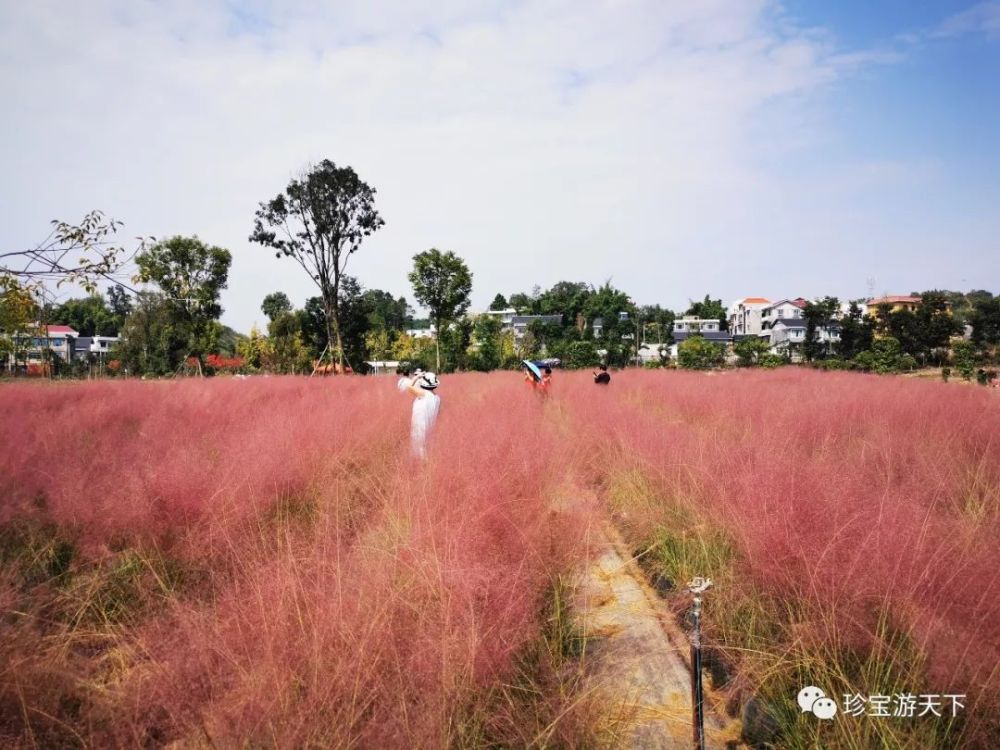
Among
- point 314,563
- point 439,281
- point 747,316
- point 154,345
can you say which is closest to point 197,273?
point 154,345

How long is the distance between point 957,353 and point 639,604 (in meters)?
33.3

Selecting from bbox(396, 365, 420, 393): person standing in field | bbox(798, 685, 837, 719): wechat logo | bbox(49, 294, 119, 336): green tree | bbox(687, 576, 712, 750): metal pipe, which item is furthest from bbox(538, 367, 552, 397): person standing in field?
bbox(49, 294, 119, 336): green tree

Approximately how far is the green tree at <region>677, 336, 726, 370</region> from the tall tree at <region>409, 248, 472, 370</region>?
1646cm

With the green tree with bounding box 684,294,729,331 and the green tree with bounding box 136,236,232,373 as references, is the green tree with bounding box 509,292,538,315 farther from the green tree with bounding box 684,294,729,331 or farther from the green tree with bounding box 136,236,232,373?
the green tree with bounding box 136,236,232,373

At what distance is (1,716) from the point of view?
5.06 ft

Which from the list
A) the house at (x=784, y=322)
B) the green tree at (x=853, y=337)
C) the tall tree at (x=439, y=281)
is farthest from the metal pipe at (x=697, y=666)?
→ the house at (x=784, y=322)

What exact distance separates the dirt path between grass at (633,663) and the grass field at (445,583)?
117mm

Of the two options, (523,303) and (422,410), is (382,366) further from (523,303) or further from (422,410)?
(523,303)

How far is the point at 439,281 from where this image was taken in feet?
81.5

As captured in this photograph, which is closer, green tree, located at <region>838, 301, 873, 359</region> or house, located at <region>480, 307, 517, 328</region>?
green tree, located at <region>838, 301, 873, 359</region>

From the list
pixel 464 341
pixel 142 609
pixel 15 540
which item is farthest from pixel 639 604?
pixel 464 341

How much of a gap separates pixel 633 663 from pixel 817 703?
767 millimetres

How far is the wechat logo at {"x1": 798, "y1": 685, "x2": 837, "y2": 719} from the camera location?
173 cm

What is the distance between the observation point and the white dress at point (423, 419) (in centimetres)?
439
